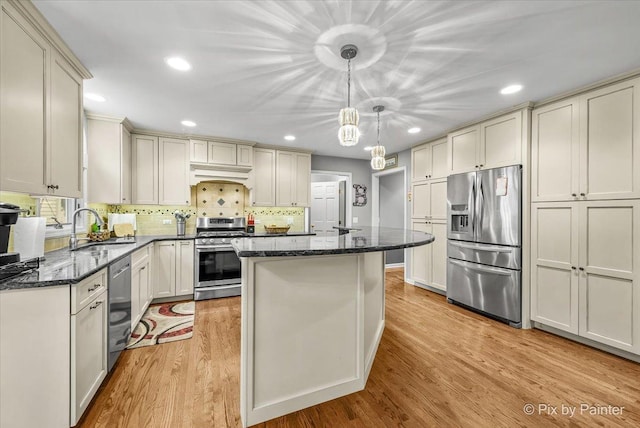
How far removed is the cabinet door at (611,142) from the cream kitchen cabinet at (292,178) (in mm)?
3807

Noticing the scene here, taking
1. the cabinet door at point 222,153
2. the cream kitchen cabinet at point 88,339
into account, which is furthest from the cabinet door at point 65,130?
the cabinet door at point 222,153

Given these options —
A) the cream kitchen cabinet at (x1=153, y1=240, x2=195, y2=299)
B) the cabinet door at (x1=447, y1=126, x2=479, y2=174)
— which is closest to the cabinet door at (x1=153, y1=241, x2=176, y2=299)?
the cream kitchen cabinet at (x1=153, y1=240, x2=195, y2=299)

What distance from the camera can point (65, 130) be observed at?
2.12 m

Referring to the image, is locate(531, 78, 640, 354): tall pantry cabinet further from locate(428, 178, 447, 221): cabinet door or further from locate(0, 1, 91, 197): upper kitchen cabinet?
locate(0, 1, 91, 197): upper kitchen cabinet

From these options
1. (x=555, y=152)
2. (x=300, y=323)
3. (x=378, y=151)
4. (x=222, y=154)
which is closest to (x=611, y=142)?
(x=555, y=152)

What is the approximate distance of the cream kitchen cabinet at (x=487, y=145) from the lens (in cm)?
314

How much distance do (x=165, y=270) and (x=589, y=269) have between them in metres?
5.01

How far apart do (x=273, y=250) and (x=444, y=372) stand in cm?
185

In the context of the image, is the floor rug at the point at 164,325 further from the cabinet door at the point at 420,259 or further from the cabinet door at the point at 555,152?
the cabinet door at the point at 555,152

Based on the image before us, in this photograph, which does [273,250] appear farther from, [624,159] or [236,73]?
[624,159]

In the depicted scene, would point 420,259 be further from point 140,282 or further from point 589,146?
point 140,282

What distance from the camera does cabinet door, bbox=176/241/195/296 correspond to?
3861 millimetres

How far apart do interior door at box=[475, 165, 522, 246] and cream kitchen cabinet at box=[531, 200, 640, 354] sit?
0.65 ft

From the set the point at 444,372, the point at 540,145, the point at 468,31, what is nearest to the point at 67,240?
the point at 444,372
